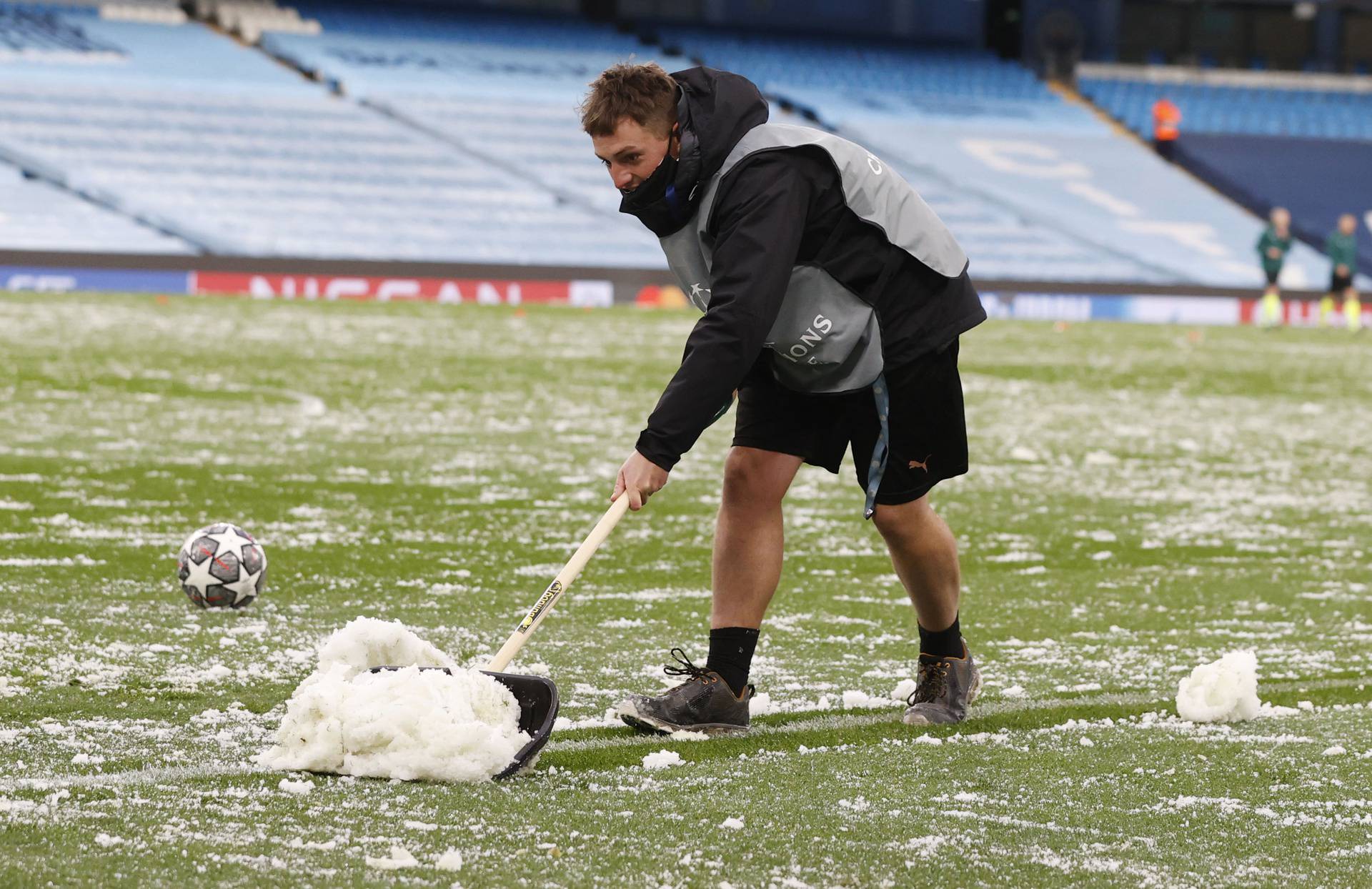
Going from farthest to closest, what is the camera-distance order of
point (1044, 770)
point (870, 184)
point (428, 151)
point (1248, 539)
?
point (428, 151), point (1248, 539), point (870, 184), point (1044, 770)

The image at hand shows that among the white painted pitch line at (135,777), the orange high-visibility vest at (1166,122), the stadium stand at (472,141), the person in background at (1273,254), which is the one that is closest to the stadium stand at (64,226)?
the stadium stand at (472,141)

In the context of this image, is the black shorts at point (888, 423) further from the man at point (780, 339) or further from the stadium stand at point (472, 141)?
the stadium stand at point (472, 141)

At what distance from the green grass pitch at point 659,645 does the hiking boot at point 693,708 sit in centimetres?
7

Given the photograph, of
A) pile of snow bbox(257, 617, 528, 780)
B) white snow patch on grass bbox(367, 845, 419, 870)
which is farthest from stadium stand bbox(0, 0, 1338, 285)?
white snow patch on grass bbox(367, 845, 419, 870)

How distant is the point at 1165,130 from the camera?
1537 inches

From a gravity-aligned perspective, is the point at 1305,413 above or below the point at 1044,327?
above

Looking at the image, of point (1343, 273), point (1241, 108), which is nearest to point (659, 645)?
point (1343, 273)

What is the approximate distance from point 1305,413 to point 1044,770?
1141cm

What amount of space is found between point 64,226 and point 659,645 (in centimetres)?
2347

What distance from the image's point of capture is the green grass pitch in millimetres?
3164

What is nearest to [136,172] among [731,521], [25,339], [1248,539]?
[25,339]

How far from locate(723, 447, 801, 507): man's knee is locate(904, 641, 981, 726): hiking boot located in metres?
0.59

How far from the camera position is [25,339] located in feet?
53.1

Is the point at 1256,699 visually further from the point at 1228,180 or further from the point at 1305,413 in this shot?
the point at 1228,180
